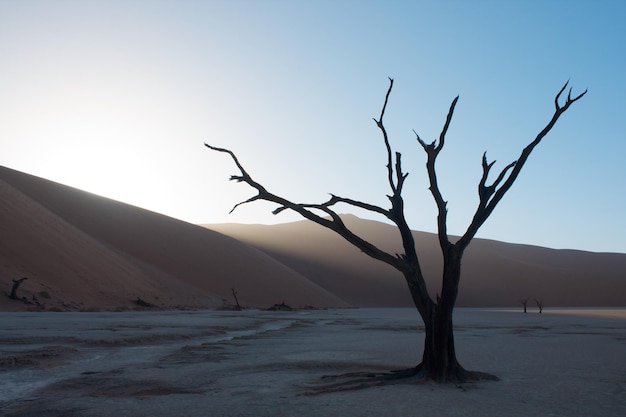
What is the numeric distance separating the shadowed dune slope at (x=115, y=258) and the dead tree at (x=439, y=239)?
22.6m

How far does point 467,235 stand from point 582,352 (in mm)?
5453

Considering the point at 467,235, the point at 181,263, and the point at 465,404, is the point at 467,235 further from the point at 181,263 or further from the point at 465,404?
the point at 181,263

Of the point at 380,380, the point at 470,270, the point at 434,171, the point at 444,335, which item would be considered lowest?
the point at 380,380

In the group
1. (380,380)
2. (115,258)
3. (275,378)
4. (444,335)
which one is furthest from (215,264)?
(444,335)

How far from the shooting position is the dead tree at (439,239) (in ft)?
25.5

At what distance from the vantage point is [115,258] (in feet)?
153

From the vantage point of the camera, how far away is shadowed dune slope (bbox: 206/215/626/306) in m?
83.6

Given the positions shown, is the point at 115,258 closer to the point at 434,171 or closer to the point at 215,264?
the point at 215,264

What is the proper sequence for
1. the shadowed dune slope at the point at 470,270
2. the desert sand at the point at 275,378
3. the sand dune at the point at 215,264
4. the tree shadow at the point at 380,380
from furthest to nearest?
the shadowed dune slope at the point at 470,270, the sand dune at the point at 215,264, the tree shadow at the point at 380,380, the desert sand at the point at 275,378

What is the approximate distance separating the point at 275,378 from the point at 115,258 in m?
41.1

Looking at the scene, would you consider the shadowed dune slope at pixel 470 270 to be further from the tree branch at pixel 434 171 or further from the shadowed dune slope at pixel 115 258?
the tree branch at pixel 434 171

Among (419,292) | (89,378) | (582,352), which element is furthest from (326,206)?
(582,352)

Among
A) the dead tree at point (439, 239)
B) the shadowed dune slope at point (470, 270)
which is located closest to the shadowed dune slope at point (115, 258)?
the shadowed dune slope at point (470, 270)

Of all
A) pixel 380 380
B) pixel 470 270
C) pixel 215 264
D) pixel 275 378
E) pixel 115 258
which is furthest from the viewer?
pixel 470 270
